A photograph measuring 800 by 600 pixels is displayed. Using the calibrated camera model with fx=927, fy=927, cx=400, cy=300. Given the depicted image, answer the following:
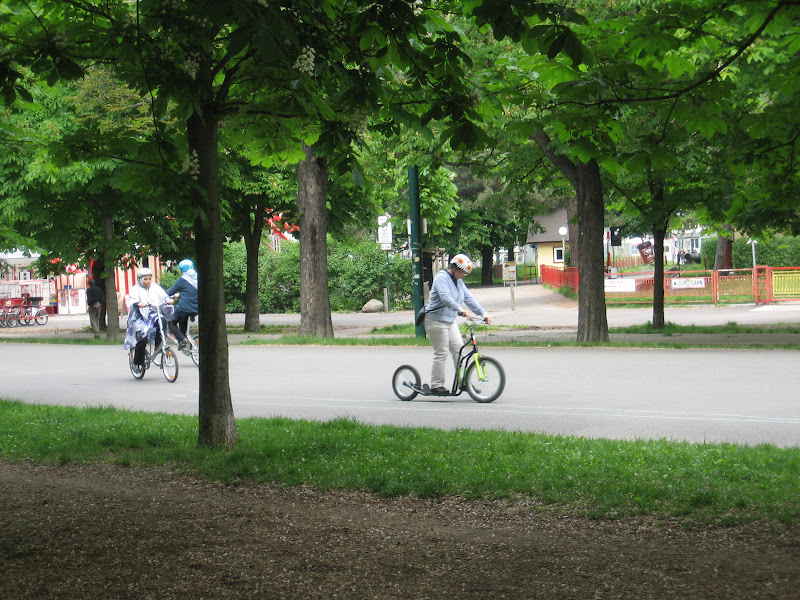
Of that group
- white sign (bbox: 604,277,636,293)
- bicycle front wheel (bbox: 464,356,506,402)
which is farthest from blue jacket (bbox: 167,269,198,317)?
white sign (bbox: 604,277,636,293)

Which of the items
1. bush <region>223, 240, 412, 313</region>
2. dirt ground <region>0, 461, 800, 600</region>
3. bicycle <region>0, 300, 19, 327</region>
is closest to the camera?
dirt ground <region>0, 461, 800, 600</region>

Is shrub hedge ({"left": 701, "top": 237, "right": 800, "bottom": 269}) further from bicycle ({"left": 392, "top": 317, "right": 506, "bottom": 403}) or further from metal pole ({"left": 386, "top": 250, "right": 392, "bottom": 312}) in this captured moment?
bicycle ({"left": 392, "top": 317, "right": 506, "bottom": 403})

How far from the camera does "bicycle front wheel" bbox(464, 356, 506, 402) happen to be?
39.6 feet

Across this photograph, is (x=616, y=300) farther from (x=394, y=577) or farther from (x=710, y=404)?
(x=394, y=577)

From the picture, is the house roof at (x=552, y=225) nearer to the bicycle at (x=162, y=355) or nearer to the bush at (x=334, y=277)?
the bush at (x=334, y=277)

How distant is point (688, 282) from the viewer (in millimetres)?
36188

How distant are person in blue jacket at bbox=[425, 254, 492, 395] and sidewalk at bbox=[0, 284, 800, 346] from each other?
29.3 feet

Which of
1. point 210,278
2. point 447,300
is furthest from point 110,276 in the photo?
point 210,278

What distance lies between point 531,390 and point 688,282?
981 inches

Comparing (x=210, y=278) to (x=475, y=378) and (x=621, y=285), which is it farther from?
(x=621, y=285)

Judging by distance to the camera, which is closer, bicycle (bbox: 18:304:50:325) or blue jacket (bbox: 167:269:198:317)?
blue jacket (bbox: 167:269:198:317)

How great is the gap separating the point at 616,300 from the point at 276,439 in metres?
31.2

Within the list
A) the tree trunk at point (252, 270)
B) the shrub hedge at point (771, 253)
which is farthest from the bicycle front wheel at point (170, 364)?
the shrub hedge at point (771, 253)

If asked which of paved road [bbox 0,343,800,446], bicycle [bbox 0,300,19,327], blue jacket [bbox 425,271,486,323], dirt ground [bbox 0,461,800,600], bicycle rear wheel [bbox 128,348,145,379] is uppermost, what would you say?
blue jacket [bbox 425,271,486,323]
